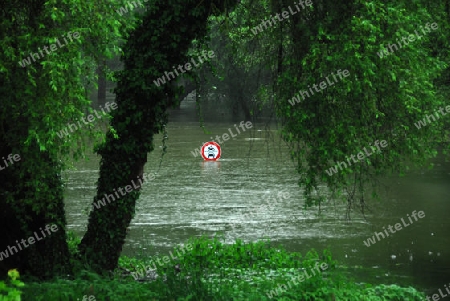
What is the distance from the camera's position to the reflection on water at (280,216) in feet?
57.4

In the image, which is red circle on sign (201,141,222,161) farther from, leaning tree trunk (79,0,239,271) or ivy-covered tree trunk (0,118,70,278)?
ivy-covered tree trunk (0,118,70,278)

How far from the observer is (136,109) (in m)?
12.0

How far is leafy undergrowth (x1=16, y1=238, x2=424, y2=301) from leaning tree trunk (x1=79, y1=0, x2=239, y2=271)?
76 centimetres

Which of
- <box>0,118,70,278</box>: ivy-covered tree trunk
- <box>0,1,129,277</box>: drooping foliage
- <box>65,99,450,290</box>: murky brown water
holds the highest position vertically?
<box>0,1,129,277</box>: drooping foliage

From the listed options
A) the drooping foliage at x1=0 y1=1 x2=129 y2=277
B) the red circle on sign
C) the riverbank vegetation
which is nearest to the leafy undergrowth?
the riverbank vegetation

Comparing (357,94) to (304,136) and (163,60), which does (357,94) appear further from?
(163,60)

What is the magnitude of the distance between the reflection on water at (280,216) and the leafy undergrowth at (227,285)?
1.77 metres

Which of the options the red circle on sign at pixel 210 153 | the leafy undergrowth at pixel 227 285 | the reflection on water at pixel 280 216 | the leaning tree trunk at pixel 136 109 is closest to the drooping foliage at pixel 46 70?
the leafy undergrowth at pixel 227 285

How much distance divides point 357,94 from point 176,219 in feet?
35.8

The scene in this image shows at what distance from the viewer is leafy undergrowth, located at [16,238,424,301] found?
938 cm

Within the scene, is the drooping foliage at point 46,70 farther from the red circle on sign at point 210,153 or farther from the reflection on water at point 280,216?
the red circle on sign at point 210,153

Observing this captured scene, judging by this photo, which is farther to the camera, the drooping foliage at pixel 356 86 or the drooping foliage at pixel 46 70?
the drooping foliage at pixel 356 86

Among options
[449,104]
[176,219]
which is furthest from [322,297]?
[176,219]

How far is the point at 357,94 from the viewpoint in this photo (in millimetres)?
11148
